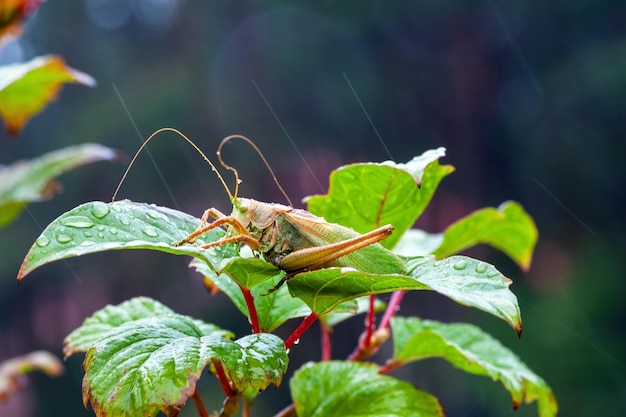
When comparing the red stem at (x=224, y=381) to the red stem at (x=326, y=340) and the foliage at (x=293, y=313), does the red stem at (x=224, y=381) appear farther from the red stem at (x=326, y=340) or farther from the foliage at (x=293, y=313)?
the red stem at (x=326, y=340)

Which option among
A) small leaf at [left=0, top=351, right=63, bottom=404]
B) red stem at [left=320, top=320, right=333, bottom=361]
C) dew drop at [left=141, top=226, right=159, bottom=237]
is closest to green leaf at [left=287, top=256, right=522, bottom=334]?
dew drop at [left=141, top=226, right=159, bottom=237]

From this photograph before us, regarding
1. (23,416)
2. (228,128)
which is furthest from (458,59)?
(23,416)

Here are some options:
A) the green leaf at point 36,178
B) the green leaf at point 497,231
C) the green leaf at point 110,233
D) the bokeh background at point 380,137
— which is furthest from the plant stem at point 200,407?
the bokeh background at point 380,137

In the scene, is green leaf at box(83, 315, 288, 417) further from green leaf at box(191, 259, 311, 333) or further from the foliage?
green leaf at box(191, 259, 311, 333)

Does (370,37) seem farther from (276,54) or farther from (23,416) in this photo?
(23,416)

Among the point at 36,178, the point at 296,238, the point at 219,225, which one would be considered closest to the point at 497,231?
the point at 296,238

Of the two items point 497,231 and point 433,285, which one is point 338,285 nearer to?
point 433,285
